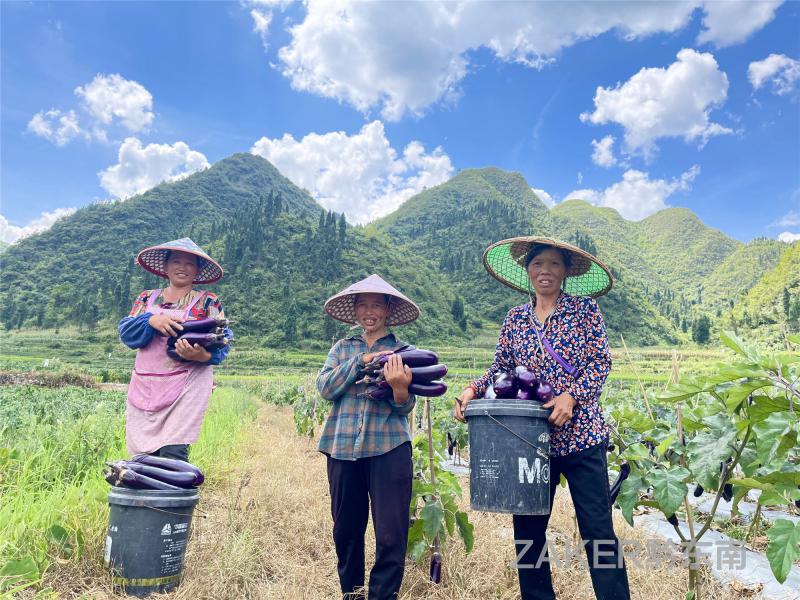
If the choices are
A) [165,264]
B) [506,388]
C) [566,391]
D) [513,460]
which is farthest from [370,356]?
[165,264]

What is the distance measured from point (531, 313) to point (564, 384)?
39 centimetres

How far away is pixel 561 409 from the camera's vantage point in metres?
2.12

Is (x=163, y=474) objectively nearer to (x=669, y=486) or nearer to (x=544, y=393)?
(x=544, y=393)

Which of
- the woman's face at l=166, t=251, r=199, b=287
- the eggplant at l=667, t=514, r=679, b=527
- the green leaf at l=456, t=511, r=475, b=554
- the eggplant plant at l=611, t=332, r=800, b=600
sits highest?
the woman's face at l=166, t=251, r=199, b=287

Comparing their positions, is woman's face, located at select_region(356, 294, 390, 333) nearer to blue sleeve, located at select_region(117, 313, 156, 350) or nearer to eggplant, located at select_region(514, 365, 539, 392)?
eggplant, located at select_region(514, 365, 539, 392)

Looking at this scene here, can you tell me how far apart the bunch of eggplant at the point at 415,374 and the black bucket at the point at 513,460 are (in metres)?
0.31

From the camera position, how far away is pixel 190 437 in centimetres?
301

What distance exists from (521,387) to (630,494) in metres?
0.64

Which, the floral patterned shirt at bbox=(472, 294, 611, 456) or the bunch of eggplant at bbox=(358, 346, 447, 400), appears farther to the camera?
the bunch of eggplant at bbox=(358, 346, 447, 400)

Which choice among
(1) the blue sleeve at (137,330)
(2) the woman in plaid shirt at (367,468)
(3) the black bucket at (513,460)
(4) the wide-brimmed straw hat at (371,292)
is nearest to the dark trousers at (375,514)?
(2) the woman in plaid shirt at (367,468)

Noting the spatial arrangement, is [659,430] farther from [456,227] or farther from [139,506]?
[456,227]

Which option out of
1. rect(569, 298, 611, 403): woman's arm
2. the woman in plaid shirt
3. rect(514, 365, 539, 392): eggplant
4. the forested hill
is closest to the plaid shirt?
the woman in plaid shirt

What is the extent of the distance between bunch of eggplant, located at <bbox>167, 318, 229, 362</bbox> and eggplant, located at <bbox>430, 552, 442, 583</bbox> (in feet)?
5.66

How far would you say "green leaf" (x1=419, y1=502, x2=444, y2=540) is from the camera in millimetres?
2730
